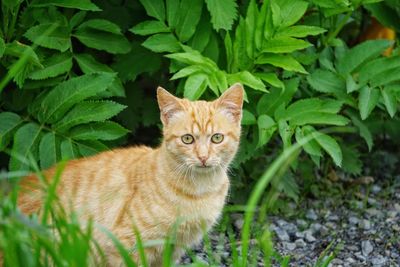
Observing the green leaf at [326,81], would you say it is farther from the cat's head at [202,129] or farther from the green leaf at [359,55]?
the cat's head at [202,129]

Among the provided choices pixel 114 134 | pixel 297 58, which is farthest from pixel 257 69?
pixel 114 134

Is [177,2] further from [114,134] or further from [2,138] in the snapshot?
[2,138]

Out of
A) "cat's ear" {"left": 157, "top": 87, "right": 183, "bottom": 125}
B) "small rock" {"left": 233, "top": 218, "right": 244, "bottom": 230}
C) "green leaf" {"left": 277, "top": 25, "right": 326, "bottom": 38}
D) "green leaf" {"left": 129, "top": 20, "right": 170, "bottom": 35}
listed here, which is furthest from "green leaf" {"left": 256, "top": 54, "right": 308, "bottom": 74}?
"small rock" {"left": 233, "top": 218, "right": 244, "bottom": 230}

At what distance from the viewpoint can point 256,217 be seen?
5.52 meters

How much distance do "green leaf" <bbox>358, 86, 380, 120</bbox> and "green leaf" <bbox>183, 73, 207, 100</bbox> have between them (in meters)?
1.00

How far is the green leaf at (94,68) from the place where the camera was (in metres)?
4.95

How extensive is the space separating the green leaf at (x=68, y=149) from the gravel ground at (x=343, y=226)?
0.92 meters

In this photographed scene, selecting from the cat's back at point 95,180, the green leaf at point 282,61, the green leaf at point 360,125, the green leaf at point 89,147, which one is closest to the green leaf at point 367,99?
the green leaf at point 282,61

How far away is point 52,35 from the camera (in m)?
4.84

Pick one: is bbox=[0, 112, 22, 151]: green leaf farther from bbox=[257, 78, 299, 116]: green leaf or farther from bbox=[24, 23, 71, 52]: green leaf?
bbox=[257, 78, 299, 116]: green leaf

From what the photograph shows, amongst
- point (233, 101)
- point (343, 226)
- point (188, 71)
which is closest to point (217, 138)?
point (233, 101)

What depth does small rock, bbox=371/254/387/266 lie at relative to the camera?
4.97 meters

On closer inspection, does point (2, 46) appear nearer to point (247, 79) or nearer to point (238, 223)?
point (247, 79)

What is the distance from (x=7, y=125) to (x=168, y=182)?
1.09m
